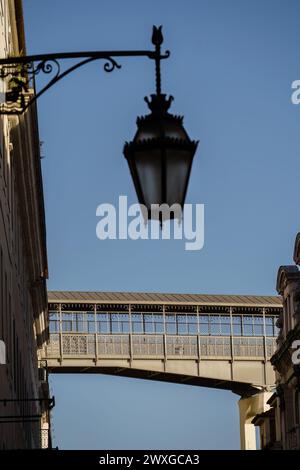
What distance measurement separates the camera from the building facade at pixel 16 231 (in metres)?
29.9

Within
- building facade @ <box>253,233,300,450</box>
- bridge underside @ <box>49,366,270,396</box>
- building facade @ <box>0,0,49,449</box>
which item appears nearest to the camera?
building facade @ <box>0,0,49,449</box>

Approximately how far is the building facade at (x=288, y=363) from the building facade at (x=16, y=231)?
10.3 m

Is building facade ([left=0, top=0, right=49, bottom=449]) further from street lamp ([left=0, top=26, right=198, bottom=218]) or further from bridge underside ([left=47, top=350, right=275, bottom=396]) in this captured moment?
bridge underside ([left=47, top=350, right=275, bottom=396])

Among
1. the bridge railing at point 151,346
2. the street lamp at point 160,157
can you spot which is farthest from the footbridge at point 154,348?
the street lamp at point 160,157

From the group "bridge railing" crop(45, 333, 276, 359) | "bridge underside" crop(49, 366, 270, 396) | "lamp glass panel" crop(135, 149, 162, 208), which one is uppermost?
"bridge railing" crop(45, 333, 276, 359)

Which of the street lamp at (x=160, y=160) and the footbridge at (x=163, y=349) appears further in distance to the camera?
the footbridge at (x=163, y=349)

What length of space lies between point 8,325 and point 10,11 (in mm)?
6423

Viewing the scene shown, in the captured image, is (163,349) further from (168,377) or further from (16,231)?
(16,231)

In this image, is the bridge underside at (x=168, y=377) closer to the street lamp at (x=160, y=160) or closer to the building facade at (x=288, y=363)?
the building facade at (x=288, y=363)

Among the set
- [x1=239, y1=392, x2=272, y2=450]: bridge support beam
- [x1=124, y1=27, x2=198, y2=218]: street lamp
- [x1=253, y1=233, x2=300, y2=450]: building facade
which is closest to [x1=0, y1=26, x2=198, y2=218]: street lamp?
[x1=124, y1=27, x2=198, y2=218]: street lamp

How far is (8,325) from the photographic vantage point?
32844 mm

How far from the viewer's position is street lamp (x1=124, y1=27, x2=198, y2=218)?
1175 cm

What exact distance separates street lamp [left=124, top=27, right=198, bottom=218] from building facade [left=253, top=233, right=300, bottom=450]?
4831 cm
